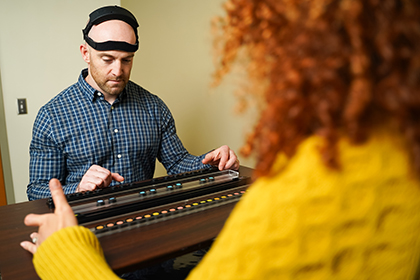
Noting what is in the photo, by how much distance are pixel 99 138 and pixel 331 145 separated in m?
1.40

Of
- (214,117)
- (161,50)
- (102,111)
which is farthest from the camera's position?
(161,50)

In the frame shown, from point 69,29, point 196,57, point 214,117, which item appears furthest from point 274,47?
point 69,29

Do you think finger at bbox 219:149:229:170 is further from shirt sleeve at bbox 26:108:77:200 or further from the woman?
the woman

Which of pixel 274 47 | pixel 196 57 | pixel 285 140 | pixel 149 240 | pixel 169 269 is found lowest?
pixel 169 269

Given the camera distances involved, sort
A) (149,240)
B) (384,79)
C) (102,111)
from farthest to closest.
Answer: (102,111)
(149,240)
(384,79)

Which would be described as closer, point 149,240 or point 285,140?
point 285,140

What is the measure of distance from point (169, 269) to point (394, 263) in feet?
2.39

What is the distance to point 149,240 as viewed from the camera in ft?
2.65

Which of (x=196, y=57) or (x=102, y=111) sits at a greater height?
(x=196, y=57)

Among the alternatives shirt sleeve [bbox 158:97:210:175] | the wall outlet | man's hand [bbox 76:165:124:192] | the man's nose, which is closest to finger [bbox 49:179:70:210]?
man's hand [bbox 76:165:124:192]

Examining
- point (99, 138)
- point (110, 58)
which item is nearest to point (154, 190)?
point (99, 138)

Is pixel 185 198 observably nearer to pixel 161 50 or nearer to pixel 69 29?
pixel 161 50

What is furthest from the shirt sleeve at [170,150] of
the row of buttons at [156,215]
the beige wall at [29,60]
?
the beige wall at [29,60]

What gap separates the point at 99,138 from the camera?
1.58 m
